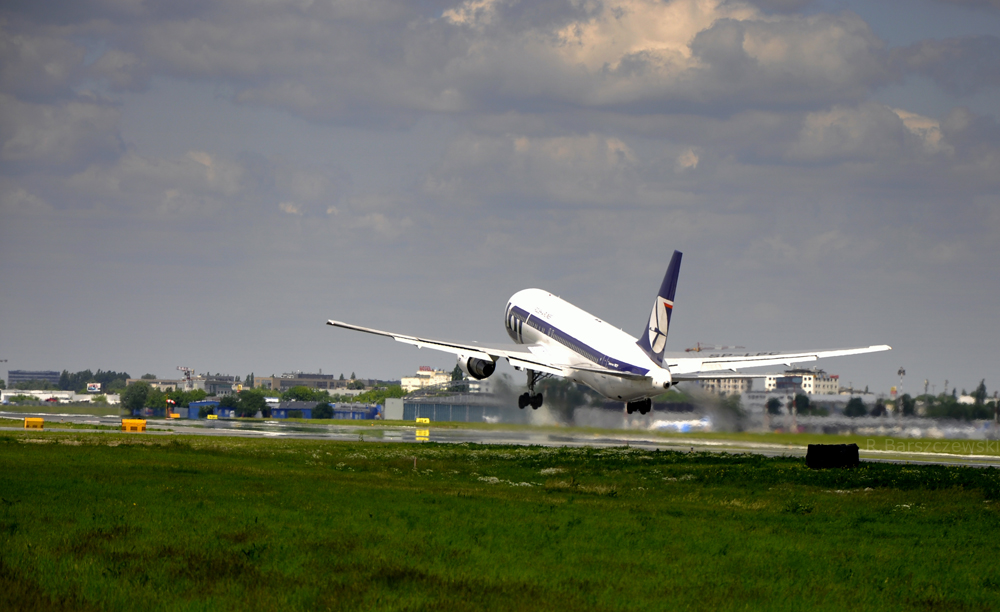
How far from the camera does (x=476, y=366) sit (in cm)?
6619

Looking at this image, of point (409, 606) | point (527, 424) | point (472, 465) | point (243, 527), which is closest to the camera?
point (409, 606)

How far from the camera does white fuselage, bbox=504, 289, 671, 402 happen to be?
53.6m

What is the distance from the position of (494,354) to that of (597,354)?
8.55m

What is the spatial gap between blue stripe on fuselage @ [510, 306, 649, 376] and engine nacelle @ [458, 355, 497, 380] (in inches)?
178

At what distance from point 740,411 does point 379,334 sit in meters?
26.3

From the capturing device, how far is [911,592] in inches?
658

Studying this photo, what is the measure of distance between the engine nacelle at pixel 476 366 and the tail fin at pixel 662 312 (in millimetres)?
15541

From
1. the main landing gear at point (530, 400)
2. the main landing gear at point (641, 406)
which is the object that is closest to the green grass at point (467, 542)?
the main landing gear at point (641, 406)

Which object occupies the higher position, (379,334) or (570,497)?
(379,334)

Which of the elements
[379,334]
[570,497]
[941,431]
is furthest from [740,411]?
[570,497]

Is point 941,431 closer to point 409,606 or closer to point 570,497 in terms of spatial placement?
point 570,497

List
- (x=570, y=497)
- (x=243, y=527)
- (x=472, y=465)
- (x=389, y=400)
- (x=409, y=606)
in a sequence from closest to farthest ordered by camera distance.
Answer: (x=409, y=606) → (x=243, y=527) → (x=570, y=497) → (x=472, y=465) → (x=389, y=400)

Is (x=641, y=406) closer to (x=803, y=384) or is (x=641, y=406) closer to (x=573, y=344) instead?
(x=573, y=344)

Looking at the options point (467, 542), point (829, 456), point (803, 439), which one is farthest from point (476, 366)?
point (467, 542)
